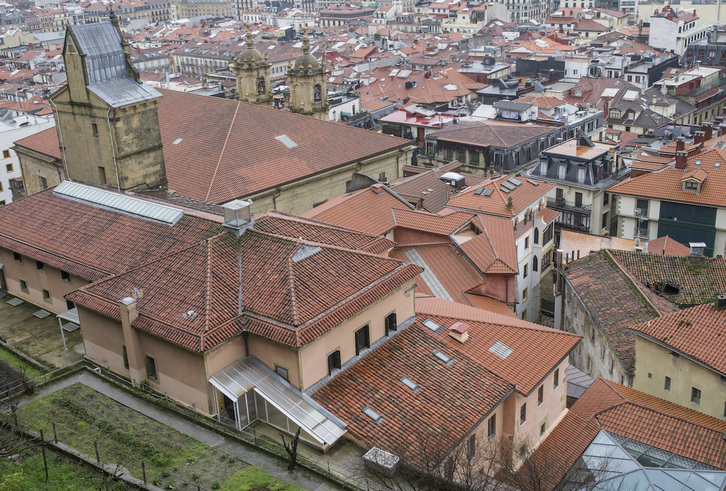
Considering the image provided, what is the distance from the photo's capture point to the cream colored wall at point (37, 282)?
37.1 m

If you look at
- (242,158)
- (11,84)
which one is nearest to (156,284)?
(242,158)

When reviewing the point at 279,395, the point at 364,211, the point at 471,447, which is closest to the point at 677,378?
the point at 471,447

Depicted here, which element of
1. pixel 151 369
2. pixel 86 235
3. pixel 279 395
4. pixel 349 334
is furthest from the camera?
pixel 86 235

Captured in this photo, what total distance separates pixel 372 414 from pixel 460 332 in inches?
254

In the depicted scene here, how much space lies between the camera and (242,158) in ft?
170

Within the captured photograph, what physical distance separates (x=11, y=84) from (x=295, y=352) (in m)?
154

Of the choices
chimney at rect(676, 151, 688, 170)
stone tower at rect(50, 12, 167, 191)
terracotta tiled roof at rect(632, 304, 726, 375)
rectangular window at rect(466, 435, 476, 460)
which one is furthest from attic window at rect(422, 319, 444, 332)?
chimney at rect(676, 151, 688, 170)

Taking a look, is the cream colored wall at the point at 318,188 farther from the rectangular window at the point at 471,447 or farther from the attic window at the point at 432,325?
the rectangular window at the point at 471,447

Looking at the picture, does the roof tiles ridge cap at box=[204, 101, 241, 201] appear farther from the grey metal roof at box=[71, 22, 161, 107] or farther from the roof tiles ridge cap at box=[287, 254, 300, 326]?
the roof tiles ridge cap at box=[287, 254, 300, 326]

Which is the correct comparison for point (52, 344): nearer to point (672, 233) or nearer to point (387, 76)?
point (672, 233)

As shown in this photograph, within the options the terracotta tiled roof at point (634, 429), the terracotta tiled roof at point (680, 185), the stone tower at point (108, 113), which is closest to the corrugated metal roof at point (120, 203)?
the stone tower at point (108, 113)

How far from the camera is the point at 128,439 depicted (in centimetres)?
2612

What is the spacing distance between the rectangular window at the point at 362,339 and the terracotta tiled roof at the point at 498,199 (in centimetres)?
2428

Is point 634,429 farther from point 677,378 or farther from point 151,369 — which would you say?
point 151,369
